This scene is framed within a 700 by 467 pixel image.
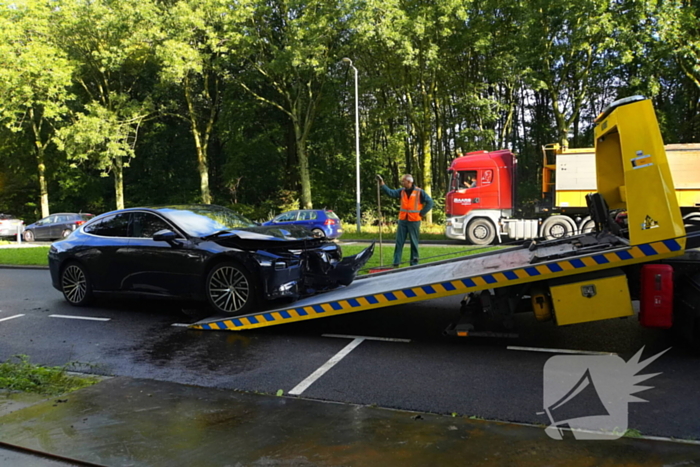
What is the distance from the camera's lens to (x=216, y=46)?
88.7ft

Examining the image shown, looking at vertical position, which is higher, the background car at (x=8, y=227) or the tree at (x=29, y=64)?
the tree at (x=29, y=64)

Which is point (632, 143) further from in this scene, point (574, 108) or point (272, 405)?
point (574, 108)

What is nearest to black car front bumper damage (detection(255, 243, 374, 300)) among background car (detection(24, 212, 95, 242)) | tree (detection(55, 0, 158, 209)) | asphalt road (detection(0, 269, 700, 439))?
asphalt road (detection(0, 269, 700, 439))

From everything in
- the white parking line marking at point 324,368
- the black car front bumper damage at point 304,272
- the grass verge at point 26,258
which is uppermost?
the black car front bumper damage at point 304,272

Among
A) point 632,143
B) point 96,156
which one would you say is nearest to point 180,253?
point 632,143

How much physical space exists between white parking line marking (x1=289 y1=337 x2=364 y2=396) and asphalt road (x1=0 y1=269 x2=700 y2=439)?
3cm

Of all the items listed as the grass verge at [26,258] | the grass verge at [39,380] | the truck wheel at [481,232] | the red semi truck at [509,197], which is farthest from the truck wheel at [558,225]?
the grass verge at [39,380]

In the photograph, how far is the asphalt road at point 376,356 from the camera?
4172 mm

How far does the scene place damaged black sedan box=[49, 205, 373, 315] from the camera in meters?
6.69

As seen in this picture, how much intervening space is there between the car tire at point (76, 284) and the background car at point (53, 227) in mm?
21903

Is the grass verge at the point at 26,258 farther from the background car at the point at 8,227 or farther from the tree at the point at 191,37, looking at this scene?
the background car at the point at 8,227

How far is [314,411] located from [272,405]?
0.36 metres

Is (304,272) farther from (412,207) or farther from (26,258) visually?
(26,258)
